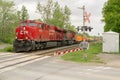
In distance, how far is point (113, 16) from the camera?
5109cm

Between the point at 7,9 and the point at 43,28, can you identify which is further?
the point at 7,9

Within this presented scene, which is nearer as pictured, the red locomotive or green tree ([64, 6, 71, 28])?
the red locomotive

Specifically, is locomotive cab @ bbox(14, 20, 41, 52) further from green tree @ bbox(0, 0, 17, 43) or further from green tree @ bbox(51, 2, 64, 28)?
green tree @ bbox(51, 2, 64, 28)

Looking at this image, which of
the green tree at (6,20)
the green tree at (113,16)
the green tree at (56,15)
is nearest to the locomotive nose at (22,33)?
the green tree at (113,16)

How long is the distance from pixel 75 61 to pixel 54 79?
10.6 m

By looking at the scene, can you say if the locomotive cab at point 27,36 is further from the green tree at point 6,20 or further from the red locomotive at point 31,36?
the green tree at point 6,20

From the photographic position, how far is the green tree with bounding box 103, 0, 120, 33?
168ft

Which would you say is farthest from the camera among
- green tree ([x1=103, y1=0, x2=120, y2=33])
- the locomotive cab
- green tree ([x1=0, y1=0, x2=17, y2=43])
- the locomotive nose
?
green tree ([x1=0, y1=0, x2=17, y2=43])

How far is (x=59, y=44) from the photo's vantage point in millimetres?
54156

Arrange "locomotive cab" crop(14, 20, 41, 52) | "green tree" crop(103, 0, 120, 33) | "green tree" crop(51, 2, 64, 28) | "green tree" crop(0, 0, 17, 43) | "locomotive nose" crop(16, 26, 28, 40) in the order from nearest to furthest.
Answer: "locomotive cab" crop(14, 20, 41, 52) < "locomotive nose" crop(16, 26, 28, 40) < "green tree" crop(103, 0, 120, 33) < "green tree" crop(0, 0, 17, 43) < "green tree" crop(51, 2, 64, 28)

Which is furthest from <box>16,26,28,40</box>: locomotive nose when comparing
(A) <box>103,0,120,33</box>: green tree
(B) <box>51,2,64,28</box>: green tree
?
(B) <box>51,2,64,28</box>: green tree

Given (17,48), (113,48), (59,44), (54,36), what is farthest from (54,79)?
Result: (59,44)

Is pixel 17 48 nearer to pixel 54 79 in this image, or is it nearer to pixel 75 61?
pixel 75 61

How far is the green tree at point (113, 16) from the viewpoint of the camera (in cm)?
5117
